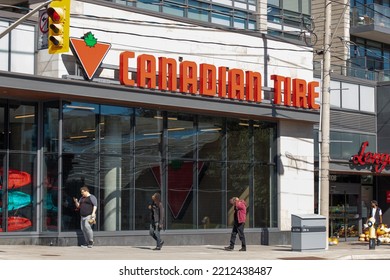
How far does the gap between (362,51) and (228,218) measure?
57.6ft

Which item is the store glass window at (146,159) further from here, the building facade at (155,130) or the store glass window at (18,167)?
the store glass window at (18,167)

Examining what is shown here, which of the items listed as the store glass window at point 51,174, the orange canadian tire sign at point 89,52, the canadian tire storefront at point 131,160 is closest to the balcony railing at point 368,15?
the canadian tire storefront at point 131,160

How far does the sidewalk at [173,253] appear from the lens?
22.1 meters

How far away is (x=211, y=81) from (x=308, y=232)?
6.07 meters

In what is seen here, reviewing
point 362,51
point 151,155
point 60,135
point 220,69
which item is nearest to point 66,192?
point 60,135

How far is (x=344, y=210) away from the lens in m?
39.5

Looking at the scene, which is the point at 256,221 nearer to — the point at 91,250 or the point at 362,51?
the point at 91,250

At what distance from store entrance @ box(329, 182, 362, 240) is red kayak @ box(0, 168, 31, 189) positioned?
16955 millimetres

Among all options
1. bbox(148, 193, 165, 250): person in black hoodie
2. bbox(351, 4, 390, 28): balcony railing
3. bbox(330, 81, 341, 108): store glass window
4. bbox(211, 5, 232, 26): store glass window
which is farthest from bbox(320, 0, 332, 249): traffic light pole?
bbox(351, 4, 390, 28): balcony railing

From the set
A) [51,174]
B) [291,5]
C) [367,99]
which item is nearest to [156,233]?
[51,174]

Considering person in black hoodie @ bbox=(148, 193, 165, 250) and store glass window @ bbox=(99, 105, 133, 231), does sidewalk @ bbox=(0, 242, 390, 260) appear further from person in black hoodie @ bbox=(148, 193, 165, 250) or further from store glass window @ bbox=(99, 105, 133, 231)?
store glass window @ bbox=(99, 105, 133, 231)

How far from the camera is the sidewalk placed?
872 inches

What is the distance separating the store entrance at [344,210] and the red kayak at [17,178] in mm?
16955

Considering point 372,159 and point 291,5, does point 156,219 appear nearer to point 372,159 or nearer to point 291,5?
point 291,5
